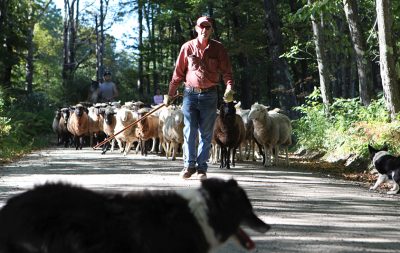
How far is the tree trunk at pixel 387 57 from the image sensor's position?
12.7 metres

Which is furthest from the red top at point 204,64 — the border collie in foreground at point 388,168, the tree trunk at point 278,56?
the tree trunk at point 278,56

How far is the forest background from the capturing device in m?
14.4

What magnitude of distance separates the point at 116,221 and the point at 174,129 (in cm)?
1253

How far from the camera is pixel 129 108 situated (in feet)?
68.9

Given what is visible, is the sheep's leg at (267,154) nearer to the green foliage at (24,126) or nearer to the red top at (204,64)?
the red top at (204,64)

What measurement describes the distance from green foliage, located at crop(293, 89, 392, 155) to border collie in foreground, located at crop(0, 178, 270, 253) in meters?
9.72

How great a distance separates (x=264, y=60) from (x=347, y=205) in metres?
32.1

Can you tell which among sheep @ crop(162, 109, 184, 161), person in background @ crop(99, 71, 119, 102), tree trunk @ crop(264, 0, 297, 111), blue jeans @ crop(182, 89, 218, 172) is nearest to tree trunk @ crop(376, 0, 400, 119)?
blue jeans @ crop(182, 89, 218, 172)

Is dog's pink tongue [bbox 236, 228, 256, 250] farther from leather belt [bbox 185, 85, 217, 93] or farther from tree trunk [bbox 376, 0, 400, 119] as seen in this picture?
tree trunk [bbox 376, 0, 400, 119]

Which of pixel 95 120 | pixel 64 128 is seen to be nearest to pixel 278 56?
pixel 95 120

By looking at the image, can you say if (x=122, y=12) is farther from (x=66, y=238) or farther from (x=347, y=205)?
(x=66, y=238)

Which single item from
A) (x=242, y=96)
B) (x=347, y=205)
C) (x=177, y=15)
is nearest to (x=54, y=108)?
(x=177, y=15)

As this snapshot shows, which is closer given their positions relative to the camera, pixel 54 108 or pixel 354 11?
pixel 354 11

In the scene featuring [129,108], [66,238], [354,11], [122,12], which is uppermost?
[122,12]
